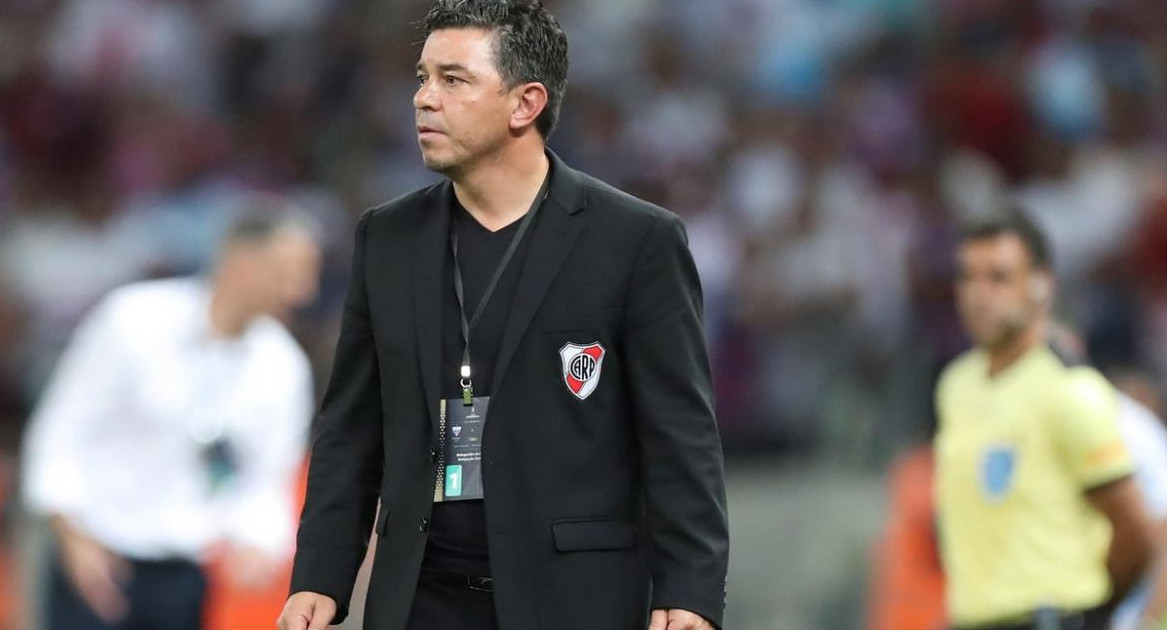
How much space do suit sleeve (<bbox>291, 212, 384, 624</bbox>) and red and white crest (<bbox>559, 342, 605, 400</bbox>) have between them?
420 mm

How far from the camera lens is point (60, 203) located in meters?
12.1

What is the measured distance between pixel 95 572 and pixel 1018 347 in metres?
3.22

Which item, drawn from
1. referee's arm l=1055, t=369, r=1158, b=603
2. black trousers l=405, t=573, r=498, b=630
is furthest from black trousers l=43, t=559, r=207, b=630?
black trousers l=405, t=573, r=498, b=630

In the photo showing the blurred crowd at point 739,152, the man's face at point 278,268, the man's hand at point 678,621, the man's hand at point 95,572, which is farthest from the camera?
the blurred crowd at point 739,152

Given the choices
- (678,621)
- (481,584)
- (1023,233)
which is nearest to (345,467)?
(481,584)

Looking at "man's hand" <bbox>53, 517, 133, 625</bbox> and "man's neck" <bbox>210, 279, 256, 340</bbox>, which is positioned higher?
"man's neck" <bbox>210, 279, 256, 340</bbox>

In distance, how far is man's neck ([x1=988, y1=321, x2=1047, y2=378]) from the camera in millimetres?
6320

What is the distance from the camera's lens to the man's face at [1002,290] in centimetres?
632

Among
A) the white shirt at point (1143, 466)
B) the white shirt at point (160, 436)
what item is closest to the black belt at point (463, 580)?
the white shirt at point (1143, 466)

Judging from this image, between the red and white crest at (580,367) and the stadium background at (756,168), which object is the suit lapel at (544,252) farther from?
the stadium background at (756,168)

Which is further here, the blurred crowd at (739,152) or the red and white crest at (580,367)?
the blurred crowd at (739,152)

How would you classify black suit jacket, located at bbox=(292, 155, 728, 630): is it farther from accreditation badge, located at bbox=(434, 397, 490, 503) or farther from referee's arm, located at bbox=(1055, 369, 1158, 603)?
referee's arm, located at bbox=(1055, 369, 1158, 603)

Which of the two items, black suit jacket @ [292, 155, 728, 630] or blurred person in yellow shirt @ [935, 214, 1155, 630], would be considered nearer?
black suit jacket @ [292, 155, 728, 630]

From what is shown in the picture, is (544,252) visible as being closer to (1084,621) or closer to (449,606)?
(449,606)
